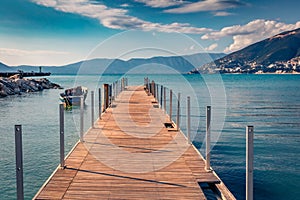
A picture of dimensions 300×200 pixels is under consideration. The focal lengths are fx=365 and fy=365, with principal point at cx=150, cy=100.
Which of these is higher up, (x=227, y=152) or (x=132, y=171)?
(x=132, y=171)

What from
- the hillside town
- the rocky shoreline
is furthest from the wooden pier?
the hillside town

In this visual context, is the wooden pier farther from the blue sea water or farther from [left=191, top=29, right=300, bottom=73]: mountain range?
[left=191, top=29, right=300, bottom=73]: mountain range

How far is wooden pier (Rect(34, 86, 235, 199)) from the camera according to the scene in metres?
5.21

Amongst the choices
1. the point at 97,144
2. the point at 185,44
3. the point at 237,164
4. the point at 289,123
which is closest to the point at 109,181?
the point at 97,144

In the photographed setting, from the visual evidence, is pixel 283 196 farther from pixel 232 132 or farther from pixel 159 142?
pixel 232 132

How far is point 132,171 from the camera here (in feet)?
20.5

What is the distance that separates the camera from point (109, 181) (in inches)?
225

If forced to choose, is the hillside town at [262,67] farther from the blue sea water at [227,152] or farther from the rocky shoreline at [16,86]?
the blue sea water at [227,152]

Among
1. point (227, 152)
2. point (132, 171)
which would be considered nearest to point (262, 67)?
point (227, 152)

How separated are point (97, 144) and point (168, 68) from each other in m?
9.40

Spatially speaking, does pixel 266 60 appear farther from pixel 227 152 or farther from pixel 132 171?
pixel 132 171

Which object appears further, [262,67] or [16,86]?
[262,67]

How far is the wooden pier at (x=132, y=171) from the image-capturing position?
5215mm

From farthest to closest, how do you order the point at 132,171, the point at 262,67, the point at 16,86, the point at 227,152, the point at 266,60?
the point at 266,60 → the point at 262,67 → the point at 16,86 → the point at 227,152 → the point at 132,171
